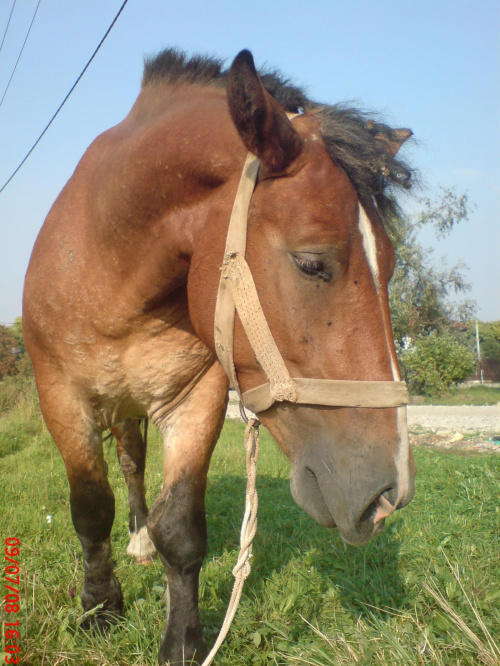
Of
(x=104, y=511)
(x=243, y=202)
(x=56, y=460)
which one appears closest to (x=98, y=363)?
(x=104, y=511)

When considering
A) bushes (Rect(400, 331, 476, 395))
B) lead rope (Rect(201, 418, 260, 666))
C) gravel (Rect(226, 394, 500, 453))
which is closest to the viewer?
lead rope (Rect(201, 418, 260, 666))

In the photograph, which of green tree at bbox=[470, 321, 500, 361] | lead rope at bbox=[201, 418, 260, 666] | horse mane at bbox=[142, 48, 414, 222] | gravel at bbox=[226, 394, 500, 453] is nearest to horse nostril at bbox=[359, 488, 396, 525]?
lead rope at bbox=[201, 418, 260, 666]

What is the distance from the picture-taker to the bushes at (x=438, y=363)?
2369 cm

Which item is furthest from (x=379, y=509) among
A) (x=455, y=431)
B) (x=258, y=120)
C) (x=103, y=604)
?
(x=455, y=431)

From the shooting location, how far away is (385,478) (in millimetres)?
1752

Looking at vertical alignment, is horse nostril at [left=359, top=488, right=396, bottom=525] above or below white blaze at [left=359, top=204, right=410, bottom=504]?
below

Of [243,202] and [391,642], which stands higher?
[243,202]

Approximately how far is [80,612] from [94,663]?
0.49 metres

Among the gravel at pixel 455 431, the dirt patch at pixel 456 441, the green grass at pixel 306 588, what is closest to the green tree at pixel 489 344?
the gravel at pixel 455 431

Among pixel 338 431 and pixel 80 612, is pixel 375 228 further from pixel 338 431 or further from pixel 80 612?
pixel 80 612

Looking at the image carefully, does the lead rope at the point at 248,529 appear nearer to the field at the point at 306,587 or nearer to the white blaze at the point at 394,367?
the field at the point at 306,587

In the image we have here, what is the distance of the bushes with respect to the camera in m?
23.7

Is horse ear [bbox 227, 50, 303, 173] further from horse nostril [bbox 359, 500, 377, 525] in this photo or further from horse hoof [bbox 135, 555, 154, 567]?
horse hoof [bbox 135, 555, 154, 567]

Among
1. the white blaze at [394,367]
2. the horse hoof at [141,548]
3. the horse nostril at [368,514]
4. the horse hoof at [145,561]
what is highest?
the white blaze at [394,367]
